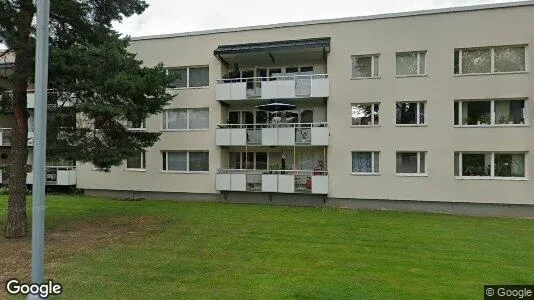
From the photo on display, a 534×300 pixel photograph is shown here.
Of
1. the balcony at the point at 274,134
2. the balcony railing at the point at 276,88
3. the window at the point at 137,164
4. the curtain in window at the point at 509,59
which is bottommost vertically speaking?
the window at the point at 137,164

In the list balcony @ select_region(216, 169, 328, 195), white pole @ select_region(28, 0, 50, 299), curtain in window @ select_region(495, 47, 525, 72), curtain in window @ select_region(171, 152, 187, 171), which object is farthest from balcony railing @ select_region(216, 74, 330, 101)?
white pole @ select_region(28, 0, 50, 299)

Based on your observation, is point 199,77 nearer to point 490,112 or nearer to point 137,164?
point 137,164

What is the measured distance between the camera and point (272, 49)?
1855cm

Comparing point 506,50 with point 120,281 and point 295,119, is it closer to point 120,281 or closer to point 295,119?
point 295,119

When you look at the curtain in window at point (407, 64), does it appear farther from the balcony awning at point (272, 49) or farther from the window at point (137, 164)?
the window at point (137, 164)

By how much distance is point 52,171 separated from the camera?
2345cm

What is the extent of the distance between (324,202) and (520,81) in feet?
36.3

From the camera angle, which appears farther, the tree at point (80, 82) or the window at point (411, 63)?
the window at point (411, 63)

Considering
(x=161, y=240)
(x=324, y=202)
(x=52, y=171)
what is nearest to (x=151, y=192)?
(x=52, y=171)

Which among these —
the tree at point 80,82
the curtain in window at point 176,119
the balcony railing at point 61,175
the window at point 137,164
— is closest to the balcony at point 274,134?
the curtain in window at point 176,119

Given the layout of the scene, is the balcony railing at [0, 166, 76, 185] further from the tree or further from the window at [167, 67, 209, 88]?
the tree

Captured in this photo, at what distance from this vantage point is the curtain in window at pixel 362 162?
1853cm

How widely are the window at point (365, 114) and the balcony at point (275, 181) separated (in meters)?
3.32

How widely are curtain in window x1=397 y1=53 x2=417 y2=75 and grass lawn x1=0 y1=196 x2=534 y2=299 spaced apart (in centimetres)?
781
